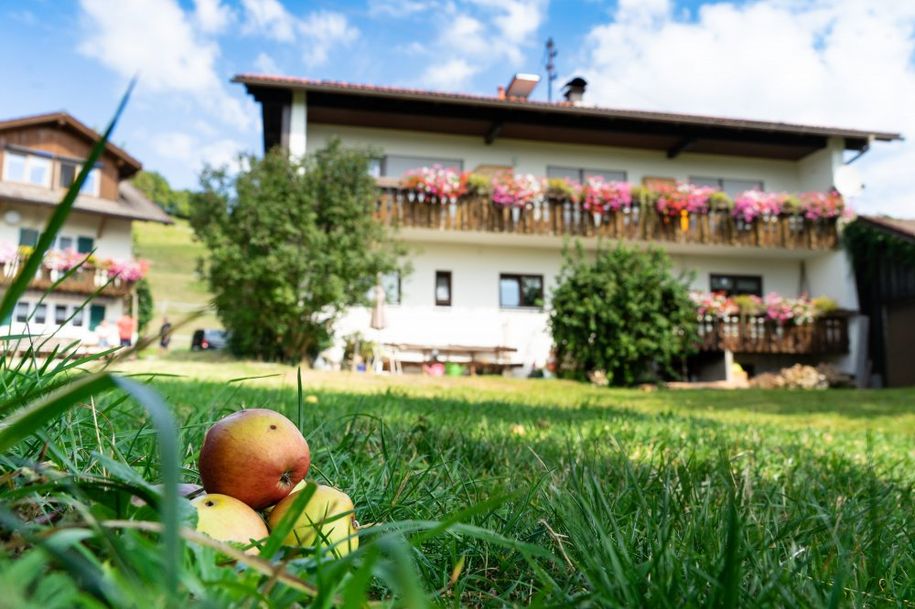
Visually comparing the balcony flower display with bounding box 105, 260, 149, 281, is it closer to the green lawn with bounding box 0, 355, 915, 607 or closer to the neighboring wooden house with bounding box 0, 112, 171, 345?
the neighboring wooden house with bounding box 0, 112, 171, 345

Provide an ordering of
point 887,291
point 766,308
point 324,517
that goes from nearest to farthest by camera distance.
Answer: point 324,517 → point 766,308 → point 887,291

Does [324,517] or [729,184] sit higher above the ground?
[729,184]

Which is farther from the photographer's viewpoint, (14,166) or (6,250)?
(14,166)

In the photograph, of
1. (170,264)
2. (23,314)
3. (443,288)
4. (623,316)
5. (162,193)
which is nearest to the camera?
(623,316)

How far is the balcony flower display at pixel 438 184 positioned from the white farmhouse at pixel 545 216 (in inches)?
7.1

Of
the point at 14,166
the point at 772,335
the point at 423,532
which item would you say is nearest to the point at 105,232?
the point at 14,166

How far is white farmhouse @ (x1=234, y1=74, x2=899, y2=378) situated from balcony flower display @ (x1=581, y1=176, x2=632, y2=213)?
0.14 meters

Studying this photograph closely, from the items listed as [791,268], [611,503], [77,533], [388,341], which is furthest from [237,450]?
[791,268]

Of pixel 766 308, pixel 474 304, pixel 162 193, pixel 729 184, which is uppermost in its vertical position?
pixel 162 193

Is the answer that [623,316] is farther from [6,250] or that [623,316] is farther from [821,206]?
[6,250]

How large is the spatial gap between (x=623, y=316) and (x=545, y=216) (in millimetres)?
4752

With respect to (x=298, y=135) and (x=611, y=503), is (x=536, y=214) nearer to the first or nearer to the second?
(x=298, y=135)

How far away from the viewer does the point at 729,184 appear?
20.7m

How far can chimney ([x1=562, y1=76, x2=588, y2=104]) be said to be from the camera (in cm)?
2234
